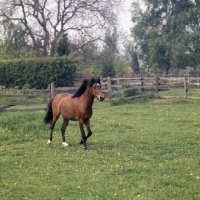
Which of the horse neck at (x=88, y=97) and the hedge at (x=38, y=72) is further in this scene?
the hedge at (x=38, y=72)

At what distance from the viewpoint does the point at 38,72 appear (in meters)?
31.3

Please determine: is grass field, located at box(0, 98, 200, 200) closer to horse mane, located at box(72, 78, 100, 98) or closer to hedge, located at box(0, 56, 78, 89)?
horse mane, located at box(72, 78, 100, 98)

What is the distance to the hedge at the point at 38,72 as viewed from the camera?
30.6 metres

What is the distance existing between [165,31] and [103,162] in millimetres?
42173

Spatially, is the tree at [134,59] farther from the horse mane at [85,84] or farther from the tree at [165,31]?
the horse mane at [85,84]

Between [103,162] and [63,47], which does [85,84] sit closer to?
[103,162]

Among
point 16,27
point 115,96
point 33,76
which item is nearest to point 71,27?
point 16,27

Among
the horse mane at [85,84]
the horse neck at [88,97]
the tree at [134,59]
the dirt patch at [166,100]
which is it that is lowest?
the dirt patch at [166,100]

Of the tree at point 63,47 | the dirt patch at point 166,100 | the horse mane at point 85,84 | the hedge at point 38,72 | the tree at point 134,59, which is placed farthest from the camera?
the tree at point 134,59

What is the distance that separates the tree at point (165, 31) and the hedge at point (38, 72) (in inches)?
744

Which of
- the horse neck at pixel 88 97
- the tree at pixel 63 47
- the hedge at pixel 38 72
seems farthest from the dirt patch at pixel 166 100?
the horse neck at pixel 88 97

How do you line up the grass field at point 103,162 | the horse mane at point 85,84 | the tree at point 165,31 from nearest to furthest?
the grass field at point 103,162 → the horse mane at point 85,84 → the tree at point 165,31

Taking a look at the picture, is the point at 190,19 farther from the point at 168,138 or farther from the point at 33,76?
the point at 168,138

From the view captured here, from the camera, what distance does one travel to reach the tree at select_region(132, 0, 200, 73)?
4669 centimetres
